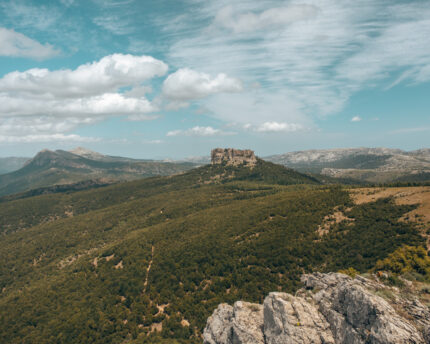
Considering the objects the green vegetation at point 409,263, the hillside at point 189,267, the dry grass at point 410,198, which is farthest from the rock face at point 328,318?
the dry grass at point 410,198

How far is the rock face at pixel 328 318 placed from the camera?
24391 millimetres

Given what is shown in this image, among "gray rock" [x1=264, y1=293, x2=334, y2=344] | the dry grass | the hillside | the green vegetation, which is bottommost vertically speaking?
the hillside

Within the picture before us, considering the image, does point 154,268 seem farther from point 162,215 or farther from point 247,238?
point 162,215

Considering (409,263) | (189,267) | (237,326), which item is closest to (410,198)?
(409,263)

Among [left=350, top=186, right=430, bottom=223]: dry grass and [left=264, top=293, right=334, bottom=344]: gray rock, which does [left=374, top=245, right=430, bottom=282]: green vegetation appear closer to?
[left=264, top=293, right=334, bottom=344]: gray rock

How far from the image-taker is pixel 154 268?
96.9m

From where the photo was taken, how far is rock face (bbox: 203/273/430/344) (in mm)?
24391

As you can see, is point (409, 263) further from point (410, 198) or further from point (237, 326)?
point (410, 198)

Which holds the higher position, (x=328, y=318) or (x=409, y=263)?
(x=409, y=263)

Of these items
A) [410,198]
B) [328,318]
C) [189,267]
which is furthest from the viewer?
[189,267]

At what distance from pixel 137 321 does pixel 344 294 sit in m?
70.3

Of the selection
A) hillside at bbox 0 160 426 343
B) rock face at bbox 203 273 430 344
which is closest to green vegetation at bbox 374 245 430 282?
hillside at bbox 0 160 426 343

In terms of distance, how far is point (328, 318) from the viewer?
31953mm

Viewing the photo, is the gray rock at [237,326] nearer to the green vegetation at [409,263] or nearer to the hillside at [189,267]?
the hillside at [189,267]
